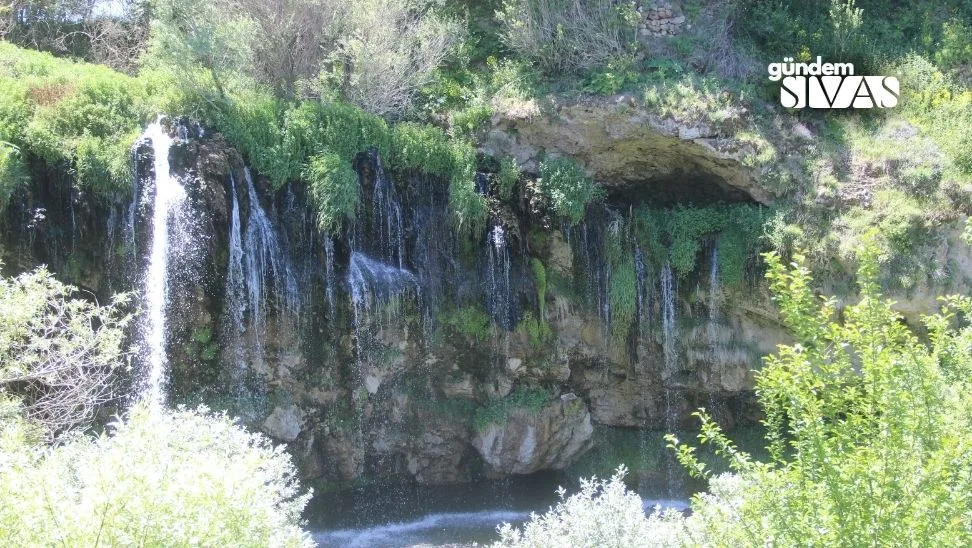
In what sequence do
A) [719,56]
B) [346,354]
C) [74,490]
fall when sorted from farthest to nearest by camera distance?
1. [719,56]
2. [346,354]
3. [74,490]

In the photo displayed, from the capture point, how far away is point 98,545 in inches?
195

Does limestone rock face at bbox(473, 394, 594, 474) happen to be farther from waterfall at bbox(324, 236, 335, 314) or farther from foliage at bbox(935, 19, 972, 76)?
foliage at bbox(935, 19, 972, 76)

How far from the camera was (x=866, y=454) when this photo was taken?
19.7 ft

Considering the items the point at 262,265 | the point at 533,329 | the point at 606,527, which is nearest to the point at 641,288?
the point at 533,329

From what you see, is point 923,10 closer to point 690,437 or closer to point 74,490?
point 690,437

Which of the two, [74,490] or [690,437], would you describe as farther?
[690,437]

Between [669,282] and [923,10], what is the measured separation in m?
8.50

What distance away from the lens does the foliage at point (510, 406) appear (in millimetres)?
13781

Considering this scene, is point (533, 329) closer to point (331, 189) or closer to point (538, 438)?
point (538, 438)

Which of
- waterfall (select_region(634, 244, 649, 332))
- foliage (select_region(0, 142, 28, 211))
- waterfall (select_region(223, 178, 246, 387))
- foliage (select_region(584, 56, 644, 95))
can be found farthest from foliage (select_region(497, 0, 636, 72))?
foliage (select_region(0, 142, 28, 211))

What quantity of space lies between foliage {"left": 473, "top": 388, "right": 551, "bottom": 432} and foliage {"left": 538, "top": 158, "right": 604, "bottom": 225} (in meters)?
3.00

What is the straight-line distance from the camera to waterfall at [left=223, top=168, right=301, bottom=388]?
12336mm

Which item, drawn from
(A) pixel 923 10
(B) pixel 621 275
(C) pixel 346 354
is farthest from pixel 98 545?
(A) pixel 923 10

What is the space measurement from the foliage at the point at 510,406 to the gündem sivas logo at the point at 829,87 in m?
6.89
